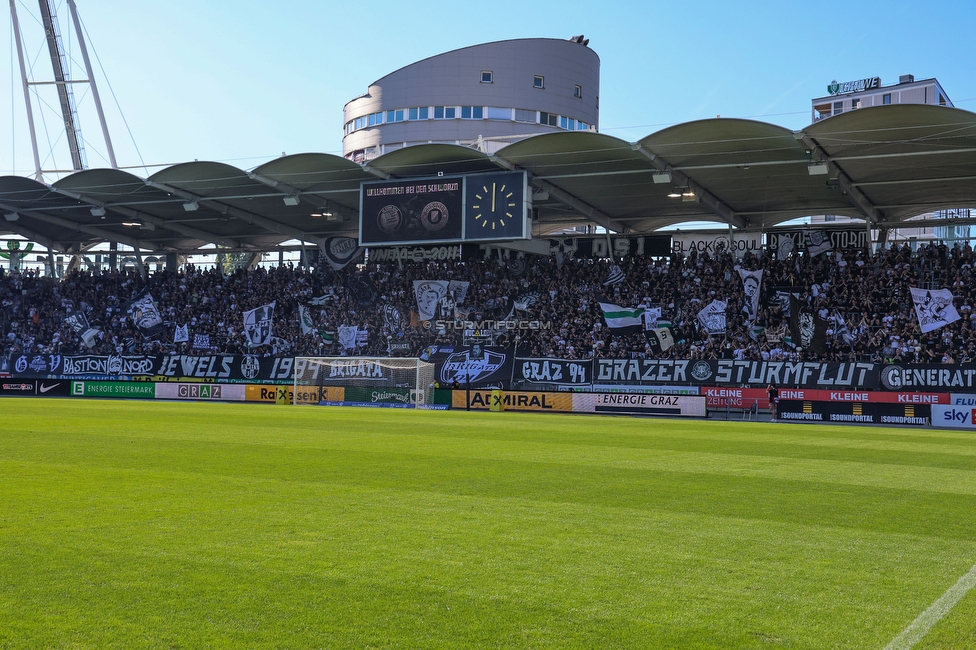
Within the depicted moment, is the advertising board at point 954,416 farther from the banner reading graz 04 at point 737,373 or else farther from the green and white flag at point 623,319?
the green and white flag at point 623,319

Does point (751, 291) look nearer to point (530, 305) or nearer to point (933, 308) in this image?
point (933, 308)

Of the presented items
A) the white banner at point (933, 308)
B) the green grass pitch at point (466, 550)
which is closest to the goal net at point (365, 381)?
the white banner at point (933, 308)

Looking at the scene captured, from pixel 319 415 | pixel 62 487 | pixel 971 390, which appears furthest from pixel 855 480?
pixel 971 390

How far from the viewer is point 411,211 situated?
119ft

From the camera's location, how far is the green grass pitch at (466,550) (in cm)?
477

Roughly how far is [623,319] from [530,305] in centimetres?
465

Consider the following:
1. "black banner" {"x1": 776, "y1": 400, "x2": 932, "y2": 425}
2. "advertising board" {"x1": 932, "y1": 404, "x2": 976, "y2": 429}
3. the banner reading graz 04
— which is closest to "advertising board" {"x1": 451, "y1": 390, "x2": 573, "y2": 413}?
the banner reading graz 04

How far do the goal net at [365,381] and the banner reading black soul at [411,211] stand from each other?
513 cm

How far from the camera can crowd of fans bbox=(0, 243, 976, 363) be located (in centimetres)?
3575

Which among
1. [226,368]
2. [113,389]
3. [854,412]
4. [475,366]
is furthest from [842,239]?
[113,389]

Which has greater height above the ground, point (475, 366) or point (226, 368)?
point (475, 366)

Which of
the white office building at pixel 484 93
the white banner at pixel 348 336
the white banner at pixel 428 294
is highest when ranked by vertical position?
the white office building at pixel 484 93

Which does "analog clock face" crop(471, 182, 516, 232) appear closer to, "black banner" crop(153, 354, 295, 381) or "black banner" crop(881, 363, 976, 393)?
"black banner" crop(153, 354, 295, 381)

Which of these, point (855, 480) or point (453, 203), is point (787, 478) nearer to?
point (855, 480)
